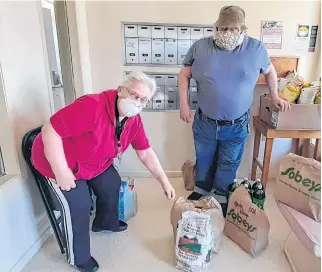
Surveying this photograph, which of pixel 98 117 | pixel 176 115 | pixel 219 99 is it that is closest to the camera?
pixel 98 117

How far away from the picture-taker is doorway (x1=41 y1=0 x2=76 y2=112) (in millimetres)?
2135

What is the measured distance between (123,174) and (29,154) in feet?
4.09

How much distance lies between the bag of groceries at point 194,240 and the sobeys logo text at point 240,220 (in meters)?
0.27

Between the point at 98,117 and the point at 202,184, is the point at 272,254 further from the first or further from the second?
the point at 98,117

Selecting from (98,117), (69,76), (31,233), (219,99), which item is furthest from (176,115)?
(31,233)

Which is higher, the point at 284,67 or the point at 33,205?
the point at 284,67

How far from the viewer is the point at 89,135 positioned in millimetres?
1354

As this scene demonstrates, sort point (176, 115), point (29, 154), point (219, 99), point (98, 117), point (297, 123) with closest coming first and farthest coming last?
point (98, 117)
point (29, 154)
point (219, 99)
point (297, 123)
point (176, 115)

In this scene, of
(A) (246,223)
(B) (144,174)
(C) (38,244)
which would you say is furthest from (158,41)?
(C) (38,244)

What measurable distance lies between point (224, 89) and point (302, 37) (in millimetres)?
1063

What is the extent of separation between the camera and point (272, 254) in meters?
1.67

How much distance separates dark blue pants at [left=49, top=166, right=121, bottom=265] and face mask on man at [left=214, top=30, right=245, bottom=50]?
1063 mm

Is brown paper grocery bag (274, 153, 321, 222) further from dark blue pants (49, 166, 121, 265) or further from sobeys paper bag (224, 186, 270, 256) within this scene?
dark blue pants (49, 166, 121, 265)

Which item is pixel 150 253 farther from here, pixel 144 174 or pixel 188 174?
pixel 144 174
